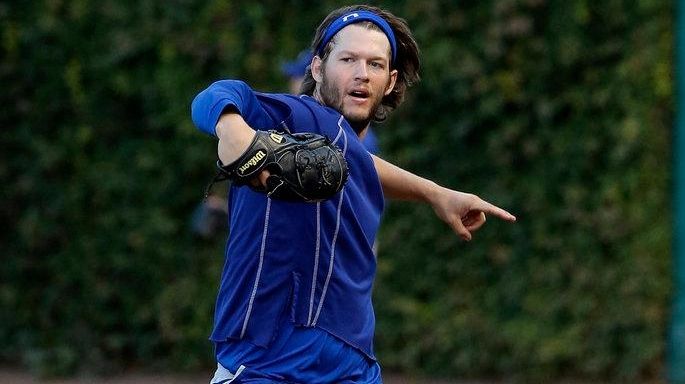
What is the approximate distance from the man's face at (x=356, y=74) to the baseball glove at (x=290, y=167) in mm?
596

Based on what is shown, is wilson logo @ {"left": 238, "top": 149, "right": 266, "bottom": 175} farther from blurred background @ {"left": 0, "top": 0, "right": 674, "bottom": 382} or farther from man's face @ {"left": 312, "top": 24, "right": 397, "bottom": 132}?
blurred background @ {"left": 0, "top": 0, "right": 674, "bottom": 382}

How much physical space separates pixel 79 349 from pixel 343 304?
16.6ft

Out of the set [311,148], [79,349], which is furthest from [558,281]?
[311,148]

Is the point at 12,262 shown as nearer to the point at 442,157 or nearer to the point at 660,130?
the point at 442,157

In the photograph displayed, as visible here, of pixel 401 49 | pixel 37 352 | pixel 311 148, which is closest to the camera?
pixel 311 148

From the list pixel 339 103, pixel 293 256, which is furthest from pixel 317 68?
pixel 293 256

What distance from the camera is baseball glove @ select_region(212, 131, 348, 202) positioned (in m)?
3.16

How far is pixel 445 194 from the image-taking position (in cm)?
399

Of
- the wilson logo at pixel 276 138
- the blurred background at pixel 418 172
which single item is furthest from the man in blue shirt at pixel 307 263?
the blurred background at pixel 418 172

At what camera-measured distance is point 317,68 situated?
4.04 metres

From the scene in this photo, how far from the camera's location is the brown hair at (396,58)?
408 centimetres

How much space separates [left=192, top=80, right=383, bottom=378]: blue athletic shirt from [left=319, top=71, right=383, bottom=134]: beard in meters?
0.12

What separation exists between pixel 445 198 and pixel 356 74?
17.4 inches

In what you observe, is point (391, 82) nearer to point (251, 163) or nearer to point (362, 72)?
point (362, 72)
